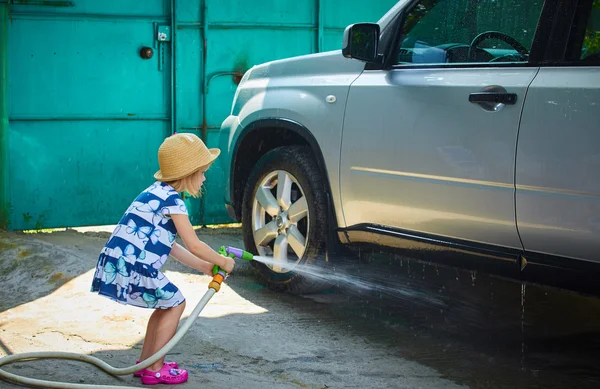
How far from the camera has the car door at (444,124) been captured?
4445mm

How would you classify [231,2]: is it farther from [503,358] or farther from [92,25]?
[503,358]

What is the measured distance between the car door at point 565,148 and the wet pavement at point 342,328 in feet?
1.31

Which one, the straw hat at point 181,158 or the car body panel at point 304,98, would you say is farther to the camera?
the car body panel at point 304,98

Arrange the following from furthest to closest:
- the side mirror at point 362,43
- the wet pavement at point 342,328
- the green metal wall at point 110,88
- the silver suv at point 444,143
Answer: the green metal wall at point 110,88 → the side mirror at point 362,43 → the wet pavement at point 342,328 → the silver suv at point 444,143

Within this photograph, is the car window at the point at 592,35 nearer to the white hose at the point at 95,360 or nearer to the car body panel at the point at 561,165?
the car body panel at the point at 561,165

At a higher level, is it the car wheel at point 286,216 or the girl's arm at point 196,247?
→ the girl's arm at point 196,247

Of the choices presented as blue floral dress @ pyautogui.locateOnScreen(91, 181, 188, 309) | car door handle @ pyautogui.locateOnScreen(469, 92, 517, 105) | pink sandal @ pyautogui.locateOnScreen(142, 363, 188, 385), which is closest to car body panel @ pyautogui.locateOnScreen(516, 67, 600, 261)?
car door handle @ pyautogui.locateOnScreen(469, 92, 517, 105)

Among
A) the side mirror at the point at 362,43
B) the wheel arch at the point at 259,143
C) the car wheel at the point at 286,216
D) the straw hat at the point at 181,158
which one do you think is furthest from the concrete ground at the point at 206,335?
the side mirror at the point at 362,43

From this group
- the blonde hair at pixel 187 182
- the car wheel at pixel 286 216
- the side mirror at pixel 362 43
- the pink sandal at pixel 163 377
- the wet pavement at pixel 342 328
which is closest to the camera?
the pink sandal at pixel 163 377

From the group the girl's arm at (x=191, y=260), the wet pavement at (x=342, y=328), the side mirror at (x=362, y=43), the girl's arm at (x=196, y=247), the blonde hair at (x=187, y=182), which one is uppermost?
the side mirror at (x=362, y=43)

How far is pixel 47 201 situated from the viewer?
8.47 meters

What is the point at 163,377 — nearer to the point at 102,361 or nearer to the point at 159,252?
the point at 102,361

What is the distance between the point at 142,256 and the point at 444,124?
1708 mm

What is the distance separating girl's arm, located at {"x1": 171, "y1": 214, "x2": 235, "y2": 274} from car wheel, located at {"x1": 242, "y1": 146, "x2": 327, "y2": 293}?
152 centimetres
